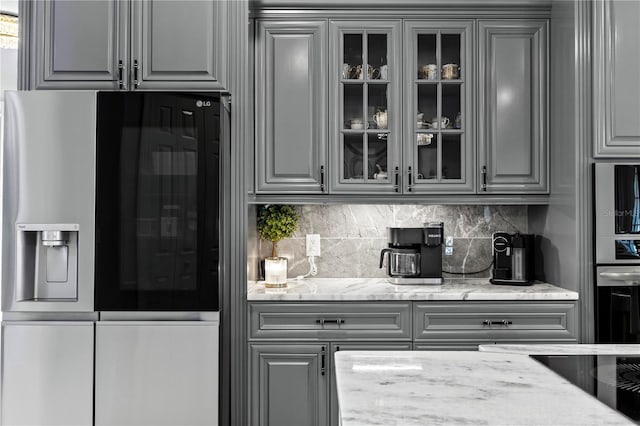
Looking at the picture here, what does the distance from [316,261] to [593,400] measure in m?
2.10

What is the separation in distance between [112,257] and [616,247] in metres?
2.35

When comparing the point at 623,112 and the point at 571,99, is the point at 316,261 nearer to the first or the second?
the point at 571,99

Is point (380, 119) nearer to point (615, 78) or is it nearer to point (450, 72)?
point (450, 72)

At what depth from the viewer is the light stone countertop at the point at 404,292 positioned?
2.29 meters

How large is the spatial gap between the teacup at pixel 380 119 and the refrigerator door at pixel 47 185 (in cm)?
138

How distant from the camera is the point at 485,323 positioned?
231 cm

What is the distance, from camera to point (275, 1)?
253 centimetres

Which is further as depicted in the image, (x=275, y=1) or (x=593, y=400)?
(x=275, y=1)

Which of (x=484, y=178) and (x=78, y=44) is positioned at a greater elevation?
(x=78, y=44)

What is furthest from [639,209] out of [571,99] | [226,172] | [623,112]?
[226,172]

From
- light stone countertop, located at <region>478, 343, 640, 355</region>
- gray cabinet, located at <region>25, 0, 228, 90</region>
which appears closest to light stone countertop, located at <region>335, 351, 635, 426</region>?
light stone countertop, located at <region>478, 343, 640, 355</region>

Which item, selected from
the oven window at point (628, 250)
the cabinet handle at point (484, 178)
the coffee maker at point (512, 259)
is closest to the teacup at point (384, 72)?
the cabinet handle at point (484, 178)

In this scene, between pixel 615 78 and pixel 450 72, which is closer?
pixel 615 78

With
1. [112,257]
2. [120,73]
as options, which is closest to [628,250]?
[112,257]
